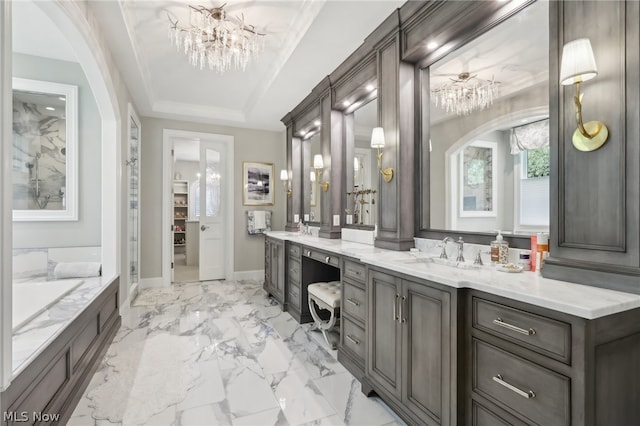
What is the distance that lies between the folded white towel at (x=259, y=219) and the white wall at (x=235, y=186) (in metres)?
0.18

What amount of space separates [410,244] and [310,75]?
7.35 ft

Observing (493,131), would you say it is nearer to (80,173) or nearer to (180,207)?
(80,173)

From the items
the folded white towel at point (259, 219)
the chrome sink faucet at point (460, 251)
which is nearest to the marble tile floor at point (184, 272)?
the folded white towel at point (259, 219)

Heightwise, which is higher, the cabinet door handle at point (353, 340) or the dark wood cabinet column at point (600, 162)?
the dark wood cabinet column at point (600, 162)

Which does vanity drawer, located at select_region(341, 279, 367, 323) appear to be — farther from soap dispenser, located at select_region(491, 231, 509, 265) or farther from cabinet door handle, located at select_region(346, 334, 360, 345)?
soap dispenser, located at select_region(491, 231, 509, 265)

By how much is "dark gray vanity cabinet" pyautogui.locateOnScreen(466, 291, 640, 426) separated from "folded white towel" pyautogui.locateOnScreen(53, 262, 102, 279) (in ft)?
11.3

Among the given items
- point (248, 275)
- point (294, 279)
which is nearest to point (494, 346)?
point (294, 279)

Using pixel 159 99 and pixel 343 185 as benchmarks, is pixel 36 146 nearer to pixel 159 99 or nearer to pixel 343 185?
pixel 159 99

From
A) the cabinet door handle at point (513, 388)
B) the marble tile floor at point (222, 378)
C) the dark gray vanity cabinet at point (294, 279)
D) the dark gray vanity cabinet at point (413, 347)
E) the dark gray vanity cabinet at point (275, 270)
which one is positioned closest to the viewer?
the cabinet door handle at point (513, 388)

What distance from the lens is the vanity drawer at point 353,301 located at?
2.17m

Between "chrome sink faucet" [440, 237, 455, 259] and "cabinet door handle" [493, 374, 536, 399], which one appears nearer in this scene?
"cabinet door handle" [493, 374, 536, 399]

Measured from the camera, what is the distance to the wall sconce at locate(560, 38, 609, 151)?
47.0 inches

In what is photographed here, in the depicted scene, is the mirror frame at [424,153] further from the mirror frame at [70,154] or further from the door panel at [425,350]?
the mirror frame at [70,154]

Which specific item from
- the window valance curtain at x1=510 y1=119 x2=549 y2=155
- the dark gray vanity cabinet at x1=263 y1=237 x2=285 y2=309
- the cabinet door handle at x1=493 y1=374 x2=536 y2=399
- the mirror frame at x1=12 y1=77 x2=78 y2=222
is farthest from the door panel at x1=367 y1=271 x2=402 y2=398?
the mirror frame at x1=12 y1=77 x2=78 y2=222
